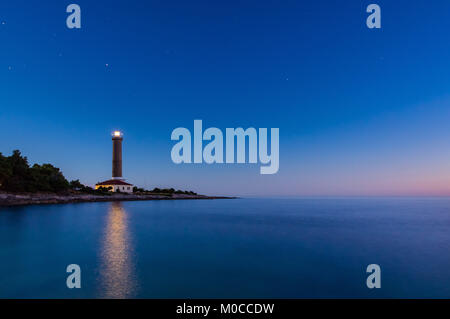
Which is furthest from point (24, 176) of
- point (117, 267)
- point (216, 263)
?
point (216, 263)

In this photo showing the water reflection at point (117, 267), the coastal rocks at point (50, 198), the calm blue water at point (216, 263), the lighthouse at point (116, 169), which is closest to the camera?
the water reflection at point (117, 267)

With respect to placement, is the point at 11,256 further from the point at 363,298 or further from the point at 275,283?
the point at 363,298

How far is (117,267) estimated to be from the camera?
14.3 m

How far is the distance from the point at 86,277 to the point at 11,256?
25.4ft

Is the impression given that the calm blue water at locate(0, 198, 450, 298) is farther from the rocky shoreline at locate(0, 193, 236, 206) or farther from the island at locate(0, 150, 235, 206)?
the island at locate(0, 150, 235, 206)

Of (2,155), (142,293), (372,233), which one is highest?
(2,155)

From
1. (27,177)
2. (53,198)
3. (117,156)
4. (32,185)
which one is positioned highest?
(117,156)

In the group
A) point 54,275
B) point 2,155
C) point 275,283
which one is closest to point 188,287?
point 275,283

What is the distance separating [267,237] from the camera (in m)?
24.0

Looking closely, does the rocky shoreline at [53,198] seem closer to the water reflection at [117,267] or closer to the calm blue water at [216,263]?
the calm blue water at [216,263]

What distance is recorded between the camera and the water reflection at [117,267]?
11.0 meters

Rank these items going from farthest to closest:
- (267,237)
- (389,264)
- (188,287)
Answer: (267,237)
(389,264)
(188,287)

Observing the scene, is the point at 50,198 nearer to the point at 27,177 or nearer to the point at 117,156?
the point at 27,177

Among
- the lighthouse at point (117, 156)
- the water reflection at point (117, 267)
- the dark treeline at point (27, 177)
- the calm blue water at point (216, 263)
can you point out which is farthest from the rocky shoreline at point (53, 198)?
the water reflection at point (117, 267)
